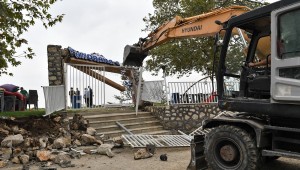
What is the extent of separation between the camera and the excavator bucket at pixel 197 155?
261 inches

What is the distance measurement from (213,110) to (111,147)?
5885 millimetres

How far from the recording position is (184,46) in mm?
22969

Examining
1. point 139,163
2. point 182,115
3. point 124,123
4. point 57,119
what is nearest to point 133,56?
point 124,123

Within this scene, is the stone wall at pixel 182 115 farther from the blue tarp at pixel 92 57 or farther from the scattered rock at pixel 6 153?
the scattered rock at pixel 6 153

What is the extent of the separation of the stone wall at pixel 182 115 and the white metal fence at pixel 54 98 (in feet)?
12.5

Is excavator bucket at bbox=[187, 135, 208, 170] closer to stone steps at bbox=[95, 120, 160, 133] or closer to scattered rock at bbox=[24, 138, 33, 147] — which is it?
scattered rock at bbox=[24, 138, 33, 147]

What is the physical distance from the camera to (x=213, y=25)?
938cm

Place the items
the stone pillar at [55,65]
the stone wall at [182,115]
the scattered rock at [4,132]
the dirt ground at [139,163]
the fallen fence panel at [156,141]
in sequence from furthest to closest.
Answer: the stone wall at [182,115]
the stone pillar at [55,65]
the fallen fence panel at [156,141]
the scattered rock at [4,132]
the dirt ground at [139,163]

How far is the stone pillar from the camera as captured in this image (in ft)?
39.7

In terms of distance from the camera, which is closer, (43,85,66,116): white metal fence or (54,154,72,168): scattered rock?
(54,154,72,168): scattered rock

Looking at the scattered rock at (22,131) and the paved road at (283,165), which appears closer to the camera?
the paved road at (283,165)

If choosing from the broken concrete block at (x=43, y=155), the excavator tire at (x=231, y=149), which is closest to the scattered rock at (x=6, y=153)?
the broken concrete block at (x=43, y=155)

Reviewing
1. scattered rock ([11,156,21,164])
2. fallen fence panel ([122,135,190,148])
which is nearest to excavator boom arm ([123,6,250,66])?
fallen fence panel ([122,135,190,148])

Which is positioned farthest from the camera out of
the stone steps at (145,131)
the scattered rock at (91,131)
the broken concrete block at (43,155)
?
Result: the stone steps at (145,131)
